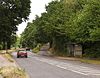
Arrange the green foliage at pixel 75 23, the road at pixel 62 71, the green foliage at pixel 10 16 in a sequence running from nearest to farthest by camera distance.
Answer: the road at pixel 62 71, the green foliage at pixel 75 23, the green foliage at pixel 10 16

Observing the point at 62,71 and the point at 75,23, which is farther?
the point at 75,23

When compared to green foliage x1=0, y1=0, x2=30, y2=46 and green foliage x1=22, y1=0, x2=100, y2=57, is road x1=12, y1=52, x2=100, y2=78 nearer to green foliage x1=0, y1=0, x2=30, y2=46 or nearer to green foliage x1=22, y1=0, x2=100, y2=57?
green foliage x1=22, y1=0, x2=100, y2=57

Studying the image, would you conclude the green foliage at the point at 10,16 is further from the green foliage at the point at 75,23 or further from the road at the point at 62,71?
the road at the point at 62,71

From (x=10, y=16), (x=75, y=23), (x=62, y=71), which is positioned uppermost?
(x=10, y=16)

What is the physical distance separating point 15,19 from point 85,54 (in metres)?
14.8

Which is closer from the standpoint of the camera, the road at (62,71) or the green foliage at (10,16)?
the road at (62,71)

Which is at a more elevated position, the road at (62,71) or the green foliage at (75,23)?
the green foliage at (75,23)

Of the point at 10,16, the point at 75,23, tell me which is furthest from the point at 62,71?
the point at 10,16

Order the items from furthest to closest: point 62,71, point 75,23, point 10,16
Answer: point 10,16 → point 75,23 → point 62,71

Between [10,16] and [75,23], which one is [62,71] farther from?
[10,16]

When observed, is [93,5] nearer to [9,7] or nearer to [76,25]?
[76,25]

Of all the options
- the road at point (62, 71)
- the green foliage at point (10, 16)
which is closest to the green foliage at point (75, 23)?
the green foliage at point (10, 16)

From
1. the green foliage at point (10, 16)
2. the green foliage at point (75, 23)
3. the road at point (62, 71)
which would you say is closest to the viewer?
the road at point (62, 71)

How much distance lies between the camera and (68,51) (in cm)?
7431
